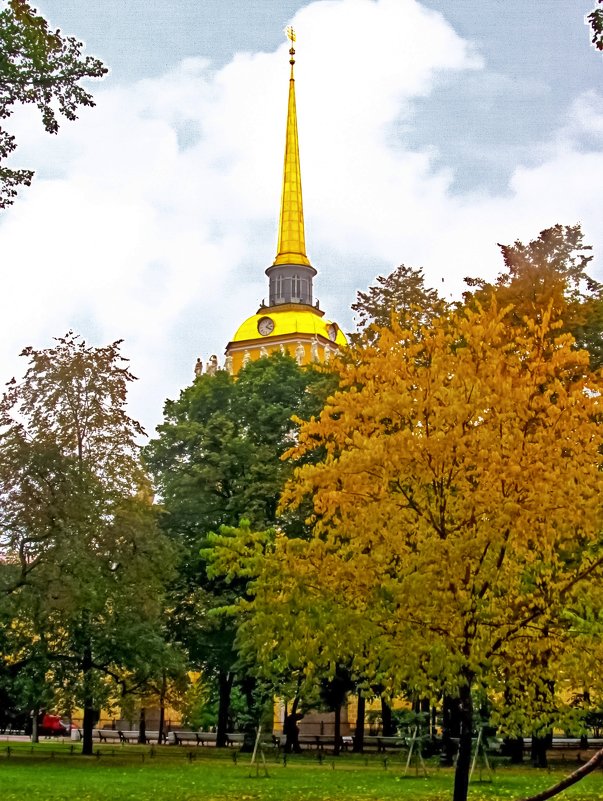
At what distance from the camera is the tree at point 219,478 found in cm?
3391

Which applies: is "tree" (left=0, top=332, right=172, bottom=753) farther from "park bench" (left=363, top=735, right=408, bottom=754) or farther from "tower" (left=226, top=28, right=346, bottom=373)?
"tower" (left=226, top=28, right=346, bottom=373)

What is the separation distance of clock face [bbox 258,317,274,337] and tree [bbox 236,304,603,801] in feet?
245

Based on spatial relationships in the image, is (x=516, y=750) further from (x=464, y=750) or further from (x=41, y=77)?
(x=41, y=77)

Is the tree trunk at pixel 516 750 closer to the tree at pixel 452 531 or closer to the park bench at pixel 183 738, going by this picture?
the park bench at pixel 183 738

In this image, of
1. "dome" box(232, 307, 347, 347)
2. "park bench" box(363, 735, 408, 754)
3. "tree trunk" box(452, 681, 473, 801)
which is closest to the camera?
"tree trunk" box(452, 681, 473, 801)

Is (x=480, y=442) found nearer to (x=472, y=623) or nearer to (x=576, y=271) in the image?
(x=472, y=623)

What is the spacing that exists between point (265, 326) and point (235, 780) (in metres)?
67.7

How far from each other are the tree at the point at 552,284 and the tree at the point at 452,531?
43.5 ft

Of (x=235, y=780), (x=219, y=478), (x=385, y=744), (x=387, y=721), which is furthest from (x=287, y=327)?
(x=235, y=780)

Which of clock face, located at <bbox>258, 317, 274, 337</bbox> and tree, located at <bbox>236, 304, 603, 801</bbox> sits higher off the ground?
clock face, located at <bbox>258, 317, 274, 337</bbox>

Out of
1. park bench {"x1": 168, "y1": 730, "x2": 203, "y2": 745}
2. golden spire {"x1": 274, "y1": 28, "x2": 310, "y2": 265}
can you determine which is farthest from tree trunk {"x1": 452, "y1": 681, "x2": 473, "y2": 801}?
golden spire {"x1": 274, "y1": 28, "x2": 310, "y2": 265}

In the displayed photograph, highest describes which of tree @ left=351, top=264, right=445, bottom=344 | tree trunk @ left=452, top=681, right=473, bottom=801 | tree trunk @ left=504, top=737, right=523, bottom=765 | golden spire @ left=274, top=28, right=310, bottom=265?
golden spire @ left=274, top=28, right=310, bottom=265

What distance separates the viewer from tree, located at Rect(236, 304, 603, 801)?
1280 centimetres

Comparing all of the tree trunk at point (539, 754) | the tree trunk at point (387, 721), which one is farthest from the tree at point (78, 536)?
the tree trunk at point (387, 721)
